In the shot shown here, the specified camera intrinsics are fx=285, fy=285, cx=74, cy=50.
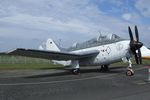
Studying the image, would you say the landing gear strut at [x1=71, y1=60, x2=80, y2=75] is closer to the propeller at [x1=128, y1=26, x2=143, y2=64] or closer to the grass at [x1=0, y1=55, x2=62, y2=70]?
the propeller at [x1=128, y1=26, x2=143, y2=64]

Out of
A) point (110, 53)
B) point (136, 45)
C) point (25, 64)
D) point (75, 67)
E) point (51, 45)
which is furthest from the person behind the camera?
point (25, 64)

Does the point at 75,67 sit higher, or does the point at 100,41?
the point at 100,41

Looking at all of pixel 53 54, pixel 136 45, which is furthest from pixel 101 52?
pixel 53 54

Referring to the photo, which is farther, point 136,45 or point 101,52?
point 101,52

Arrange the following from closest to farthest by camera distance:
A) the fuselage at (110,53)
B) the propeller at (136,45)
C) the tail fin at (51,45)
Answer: the propeller at (136,45) → the fuselage at (110,53) → the tail fin at (51,45)

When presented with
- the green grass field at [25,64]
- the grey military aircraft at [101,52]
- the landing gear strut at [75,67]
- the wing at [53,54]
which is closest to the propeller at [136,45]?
the grey military aircraft at [101,52]

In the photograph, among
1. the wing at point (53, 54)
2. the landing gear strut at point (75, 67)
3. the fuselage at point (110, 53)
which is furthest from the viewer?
the landing gear strut at point (75, 67)

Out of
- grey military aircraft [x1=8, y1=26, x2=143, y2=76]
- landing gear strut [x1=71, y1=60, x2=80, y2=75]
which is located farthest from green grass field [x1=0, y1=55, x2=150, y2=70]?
landing gear strut [x1=71, y1=60, x2=80, y2=75]

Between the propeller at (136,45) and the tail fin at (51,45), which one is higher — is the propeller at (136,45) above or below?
below

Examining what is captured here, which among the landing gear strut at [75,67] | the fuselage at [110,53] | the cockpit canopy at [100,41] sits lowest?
the landing gear strut at [75,67]

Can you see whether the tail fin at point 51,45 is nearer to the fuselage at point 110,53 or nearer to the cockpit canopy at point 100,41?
the cockpit canopy at point 100,41

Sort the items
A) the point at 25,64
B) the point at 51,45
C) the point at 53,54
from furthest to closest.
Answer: the point at 25,64 → the point at 51,45 → the point at 53,54

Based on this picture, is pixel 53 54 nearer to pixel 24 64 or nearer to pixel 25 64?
pixel 25 64

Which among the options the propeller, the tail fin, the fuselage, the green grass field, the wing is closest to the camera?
the wing
